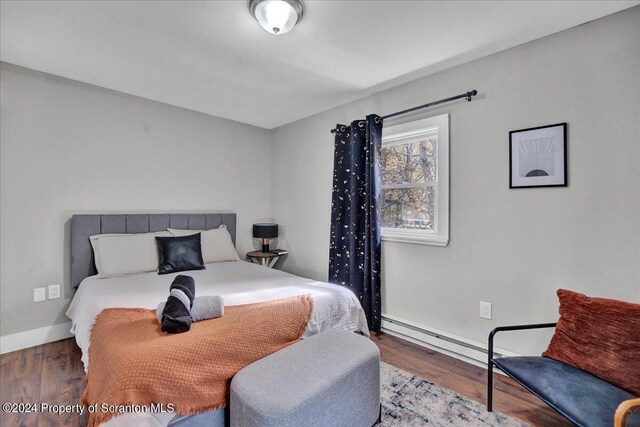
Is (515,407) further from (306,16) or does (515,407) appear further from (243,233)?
(243,233)

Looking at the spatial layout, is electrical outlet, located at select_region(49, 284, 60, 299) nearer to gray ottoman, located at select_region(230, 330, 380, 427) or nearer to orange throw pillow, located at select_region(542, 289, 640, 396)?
gray ottoman, located at select_region(230, 330, 380, 427)

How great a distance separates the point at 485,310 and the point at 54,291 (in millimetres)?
3738

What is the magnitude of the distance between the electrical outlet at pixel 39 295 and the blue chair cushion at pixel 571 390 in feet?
11.9

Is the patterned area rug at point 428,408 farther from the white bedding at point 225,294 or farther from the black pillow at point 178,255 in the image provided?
the black pillow at point 178,255

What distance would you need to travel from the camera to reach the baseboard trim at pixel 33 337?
255 cm

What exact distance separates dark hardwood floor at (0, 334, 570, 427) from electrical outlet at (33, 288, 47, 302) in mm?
412

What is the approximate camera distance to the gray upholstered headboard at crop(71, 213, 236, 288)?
9.13ft

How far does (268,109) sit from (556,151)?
283cm

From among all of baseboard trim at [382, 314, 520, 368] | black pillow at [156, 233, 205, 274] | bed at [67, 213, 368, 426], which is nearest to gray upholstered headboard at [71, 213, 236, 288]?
bed at [67, 213, 368, 426]

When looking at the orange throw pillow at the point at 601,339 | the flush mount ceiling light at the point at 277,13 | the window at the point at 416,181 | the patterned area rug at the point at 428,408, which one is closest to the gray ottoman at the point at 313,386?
the patterned area rug at the point at 428,408

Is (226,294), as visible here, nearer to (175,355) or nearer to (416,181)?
(175,355)

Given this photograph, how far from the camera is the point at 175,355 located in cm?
135

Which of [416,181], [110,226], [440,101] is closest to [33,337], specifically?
[110,226]

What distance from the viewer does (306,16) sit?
1.90 meters
